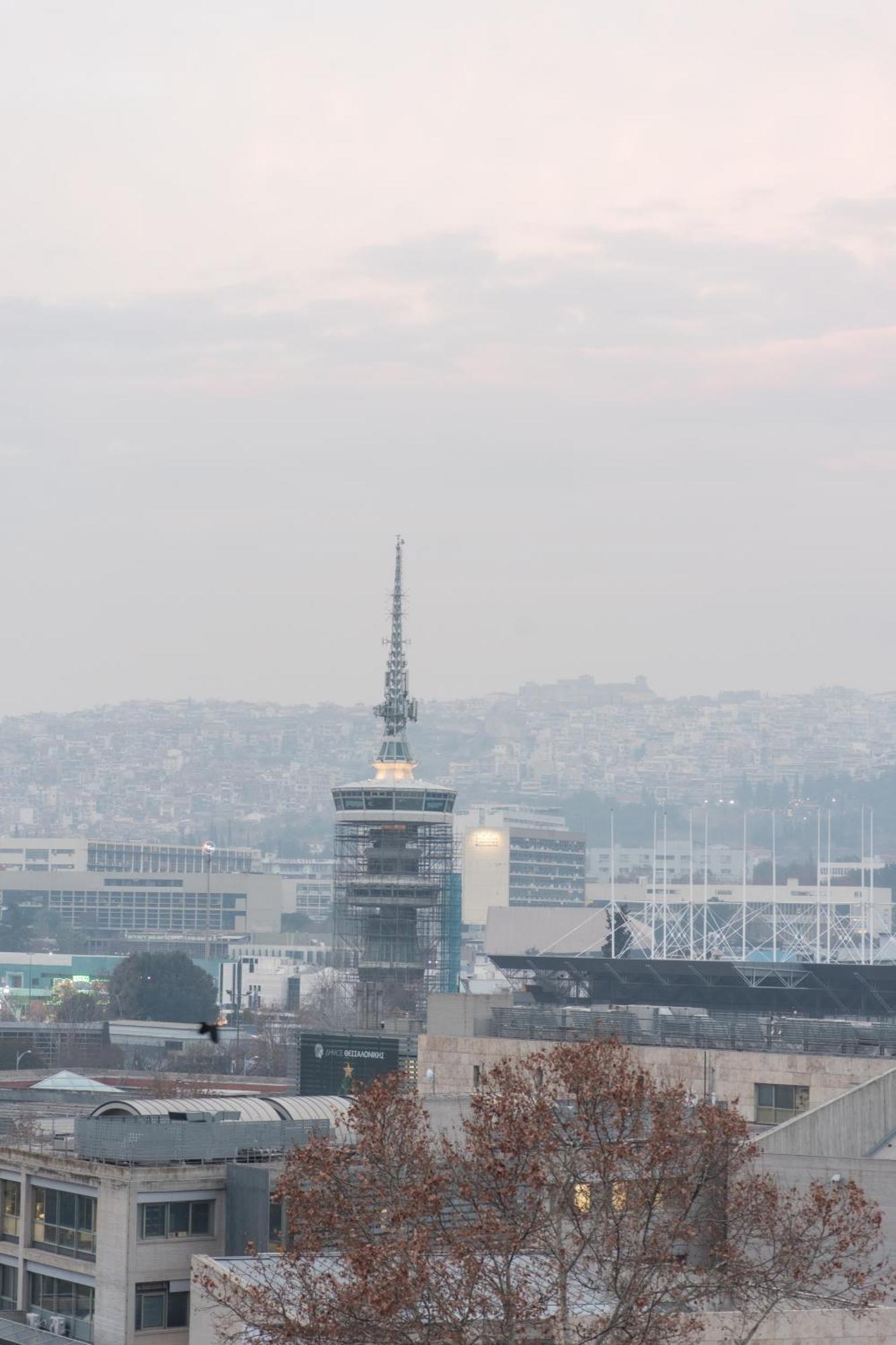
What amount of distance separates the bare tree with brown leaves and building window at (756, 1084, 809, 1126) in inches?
793

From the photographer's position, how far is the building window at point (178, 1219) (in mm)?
43781

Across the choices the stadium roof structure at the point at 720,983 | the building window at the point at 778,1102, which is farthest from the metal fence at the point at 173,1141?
the stadium roof structure at the point at 720,983

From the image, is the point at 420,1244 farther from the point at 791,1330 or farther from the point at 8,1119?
the point at 8,1119

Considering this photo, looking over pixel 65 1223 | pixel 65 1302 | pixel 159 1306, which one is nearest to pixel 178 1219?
pixel 159 1306

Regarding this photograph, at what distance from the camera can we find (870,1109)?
1884 inches

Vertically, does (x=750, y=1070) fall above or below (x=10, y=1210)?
above

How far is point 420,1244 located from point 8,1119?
38.0m

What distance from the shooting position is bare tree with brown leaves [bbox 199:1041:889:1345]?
30.6 metres

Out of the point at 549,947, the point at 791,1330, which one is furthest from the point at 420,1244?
the point at 549,947

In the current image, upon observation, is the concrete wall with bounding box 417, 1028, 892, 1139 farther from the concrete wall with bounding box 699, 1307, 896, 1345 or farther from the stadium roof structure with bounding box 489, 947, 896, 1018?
the stadium roof structure with bounding box 489, 947, 896, 1018

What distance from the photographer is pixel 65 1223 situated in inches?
1800

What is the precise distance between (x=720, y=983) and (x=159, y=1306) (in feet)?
313

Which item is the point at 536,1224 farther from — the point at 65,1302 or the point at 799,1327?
the point at 65,1302

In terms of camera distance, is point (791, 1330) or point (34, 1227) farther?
point (34, 1227)
